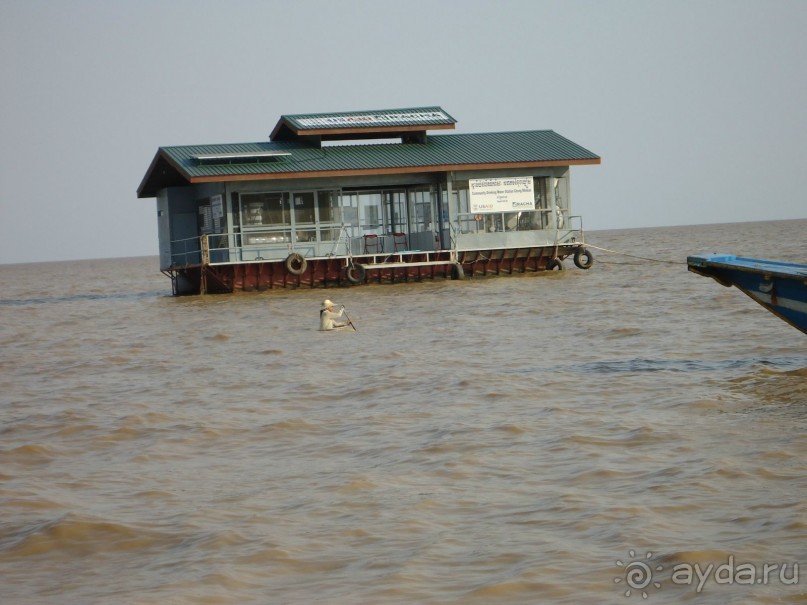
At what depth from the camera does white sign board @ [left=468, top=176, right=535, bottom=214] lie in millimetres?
31672

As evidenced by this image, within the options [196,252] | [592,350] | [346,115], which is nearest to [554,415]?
[592,350]

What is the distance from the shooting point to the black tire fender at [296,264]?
2939 cm

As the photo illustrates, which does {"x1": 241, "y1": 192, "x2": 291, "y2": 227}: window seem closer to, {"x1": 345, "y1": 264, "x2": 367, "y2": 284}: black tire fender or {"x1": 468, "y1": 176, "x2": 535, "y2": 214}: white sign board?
{"x1": 345, "y1": 264, "x2": 367, "y2": 284}: black tire fender

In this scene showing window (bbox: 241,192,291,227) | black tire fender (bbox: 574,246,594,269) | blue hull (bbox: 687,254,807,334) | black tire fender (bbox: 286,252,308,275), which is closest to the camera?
blue hull (bbox: 687,254,807,334)

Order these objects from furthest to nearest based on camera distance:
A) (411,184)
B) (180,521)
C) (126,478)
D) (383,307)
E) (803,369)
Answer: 1. (411,184)
2. (383,307)
3. (803,369)
4. (126,478)
5. (180,521)

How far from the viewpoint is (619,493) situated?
24.6 feet

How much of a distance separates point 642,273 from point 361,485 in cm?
2894

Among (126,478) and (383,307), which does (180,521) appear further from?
(383,307)

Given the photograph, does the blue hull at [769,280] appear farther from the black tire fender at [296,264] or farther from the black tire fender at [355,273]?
the black tire fender at [355,273]

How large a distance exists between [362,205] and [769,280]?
20.3 metres

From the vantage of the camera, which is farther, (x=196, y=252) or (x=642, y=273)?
(x=642, y=273)

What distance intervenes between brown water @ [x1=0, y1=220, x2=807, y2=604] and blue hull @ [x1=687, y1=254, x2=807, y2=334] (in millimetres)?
721

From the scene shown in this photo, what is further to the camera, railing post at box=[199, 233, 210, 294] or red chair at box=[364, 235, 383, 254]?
red chair at box=[364, 235, 383, 254]

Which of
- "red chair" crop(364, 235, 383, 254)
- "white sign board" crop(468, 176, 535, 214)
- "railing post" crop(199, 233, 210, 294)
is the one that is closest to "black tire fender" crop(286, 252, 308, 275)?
"railing post" crop(199, 233, 210, 294)
